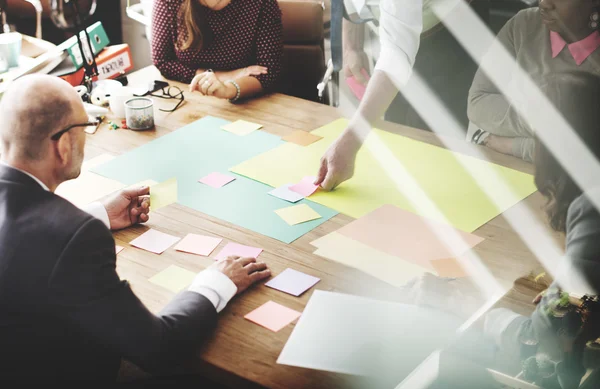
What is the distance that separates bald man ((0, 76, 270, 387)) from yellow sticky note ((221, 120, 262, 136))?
0.87 metres

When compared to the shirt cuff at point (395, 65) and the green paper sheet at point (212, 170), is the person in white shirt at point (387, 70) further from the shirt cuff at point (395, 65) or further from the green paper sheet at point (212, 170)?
the green paper sheet at point (212, 170)

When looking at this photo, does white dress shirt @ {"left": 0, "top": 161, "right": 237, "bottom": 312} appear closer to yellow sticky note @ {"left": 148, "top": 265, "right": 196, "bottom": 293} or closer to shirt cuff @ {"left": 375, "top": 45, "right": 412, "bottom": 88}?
yellow sticky note @ {"left": 148, "top": 265, "right": 196, "bottom": 293}

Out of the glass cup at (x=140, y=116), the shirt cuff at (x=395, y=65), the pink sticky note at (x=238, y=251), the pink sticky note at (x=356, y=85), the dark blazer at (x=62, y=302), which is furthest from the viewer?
the pink sticky note at (x=356, y=85)

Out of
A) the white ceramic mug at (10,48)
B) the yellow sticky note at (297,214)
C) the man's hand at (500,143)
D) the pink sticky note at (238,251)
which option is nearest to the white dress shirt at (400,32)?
the man's hand at (500,143)

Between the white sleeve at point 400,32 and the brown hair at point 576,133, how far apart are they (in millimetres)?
524

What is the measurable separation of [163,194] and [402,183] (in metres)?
0.65

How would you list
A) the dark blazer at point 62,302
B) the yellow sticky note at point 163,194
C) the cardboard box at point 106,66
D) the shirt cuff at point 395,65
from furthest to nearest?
the cardboard box at point 106,66 < the shirt cuff at point 395,65 < the yellow sticky note at point 163,194 < the dark blazer at point 62,302

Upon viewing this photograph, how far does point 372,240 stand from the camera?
1.53 m

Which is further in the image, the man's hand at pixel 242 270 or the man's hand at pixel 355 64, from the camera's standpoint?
the man's hand at pixel 355 64

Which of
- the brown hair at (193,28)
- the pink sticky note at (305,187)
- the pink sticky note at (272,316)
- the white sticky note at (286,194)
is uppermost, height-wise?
the brown hair at (193,28)

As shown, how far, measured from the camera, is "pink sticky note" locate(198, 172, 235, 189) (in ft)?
5.82

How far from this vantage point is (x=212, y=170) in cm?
185

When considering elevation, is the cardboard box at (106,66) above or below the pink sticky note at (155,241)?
above

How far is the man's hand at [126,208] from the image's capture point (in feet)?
5.17
